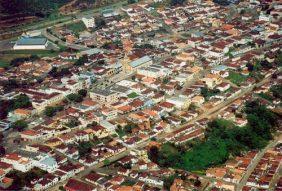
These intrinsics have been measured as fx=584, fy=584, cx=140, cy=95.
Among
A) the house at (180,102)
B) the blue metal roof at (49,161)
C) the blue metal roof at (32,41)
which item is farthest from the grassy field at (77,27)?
the blue metal roof at (49,161)

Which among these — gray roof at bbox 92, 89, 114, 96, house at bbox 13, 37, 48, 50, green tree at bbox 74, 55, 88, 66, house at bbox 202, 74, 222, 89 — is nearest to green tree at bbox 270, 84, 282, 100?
house at bbox 202, 74, 222, 89

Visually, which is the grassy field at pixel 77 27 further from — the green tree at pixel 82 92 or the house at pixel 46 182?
the house at pixel 46 182

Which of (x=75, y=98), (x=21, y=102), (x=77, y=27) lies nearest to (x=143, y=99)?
(x=75, y=98)

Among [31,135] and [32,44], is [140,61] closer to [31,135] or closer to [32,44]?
[32,44]

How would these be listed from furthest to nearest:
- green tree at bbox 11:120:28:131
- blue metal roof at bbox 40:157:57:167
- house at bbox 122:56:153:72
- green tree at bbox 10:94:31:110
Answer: house at bbox 122:56:153:72 → green tree at bbox 10:94:31:110 → green tree at bbox 11:120:28:131 → blue metal roof at bbox 40:157:57:167

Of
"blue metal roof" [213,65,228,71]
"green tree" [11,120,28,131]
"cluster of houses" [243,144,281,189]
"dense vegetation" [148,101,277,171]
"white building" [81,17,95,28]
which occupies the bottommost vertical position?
"cluster of houses" [243,144,281,189]

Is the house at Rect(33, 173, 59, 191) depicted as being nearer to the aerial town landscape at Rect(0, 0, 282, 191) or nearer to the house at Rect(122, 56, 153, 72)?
the aerial town landscape at Rect(0, 0, 282, 191)
